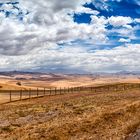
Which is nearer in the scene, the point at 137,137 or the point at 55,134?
the point at 137,137

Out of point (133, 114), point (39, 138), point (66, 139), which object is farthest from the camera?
point (133, 114)

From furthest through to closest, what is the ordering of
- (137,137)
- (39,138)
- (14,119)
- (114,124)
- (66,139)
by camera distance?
(14,119) < (114,124) < (39,138) < (66,139) < (137,137)

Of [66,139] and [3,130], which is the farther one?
[3,130]

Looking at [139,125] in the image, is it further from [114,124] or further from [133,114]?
[133,114]

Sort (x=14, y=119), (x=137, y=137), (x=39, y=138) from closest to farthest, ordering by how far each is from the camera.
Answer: (x=137, y=137)
(x=39, y=138)
(x=14, y=119)

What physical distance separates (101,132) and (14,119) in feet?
53.5

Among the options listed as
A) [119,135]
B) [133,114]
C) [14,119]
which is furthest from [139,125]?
[14,119]

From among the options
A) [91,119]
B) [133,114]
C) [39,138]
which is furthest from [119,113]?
[39,138]

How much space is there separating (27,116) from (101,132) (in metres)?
17.8

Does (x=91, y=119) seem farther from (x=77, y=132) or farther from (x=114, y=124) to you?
(x=77, y=132)

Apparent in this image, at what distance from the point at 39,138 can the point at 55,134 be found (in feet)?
3.58

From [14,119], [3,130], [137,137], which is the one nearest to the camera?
[137,137]

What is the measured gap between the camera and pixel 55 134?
24406 mm

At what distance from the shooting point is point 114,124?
27984 mm
